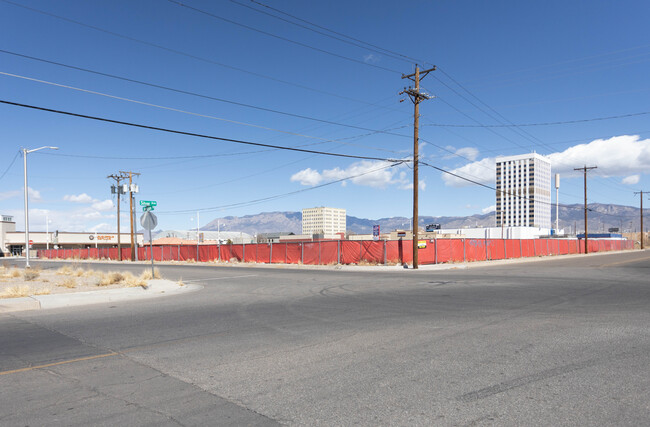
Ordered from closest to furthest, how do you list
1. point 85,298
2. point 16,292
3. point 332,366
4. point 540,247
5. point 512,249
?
point 332,366, point 85,298, point 16,292, point 512,249, point 540,247

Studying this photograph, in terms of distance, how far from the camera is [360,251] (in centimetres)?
3341

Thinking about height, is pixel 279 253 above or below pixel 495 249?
below

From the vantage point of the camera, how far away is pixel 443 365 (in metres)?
5.93

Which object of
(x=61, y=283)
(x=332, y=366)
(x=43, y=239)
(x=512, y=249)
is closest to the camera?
(x=332, y=366)

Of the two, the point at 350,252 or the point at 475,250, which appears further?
the point at 475,250

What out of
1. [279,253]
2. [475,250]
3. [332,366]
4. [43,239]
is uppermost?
[332,366]

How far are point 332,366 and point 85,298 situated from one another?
10594 millimetres

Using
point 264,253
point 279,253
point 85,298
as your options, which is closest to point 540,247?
point 279,253

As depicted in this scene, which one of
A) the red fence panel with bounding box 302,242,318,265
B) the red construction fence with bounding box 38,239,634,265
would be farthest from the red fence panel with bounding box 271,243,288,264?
the red fence panel with bounding box 302,242,318,265

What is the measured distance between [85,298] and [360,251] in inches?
875

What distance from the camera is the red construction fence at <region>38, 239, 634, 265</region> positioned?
107ft

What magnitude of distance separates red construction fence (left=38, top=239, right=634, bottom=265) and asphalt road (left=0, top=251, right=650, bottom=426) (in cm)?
2142

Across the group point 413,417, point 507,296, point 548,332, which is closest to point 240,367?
point 413,417

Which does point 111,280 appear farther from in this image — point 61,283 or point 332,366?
point 332,366
